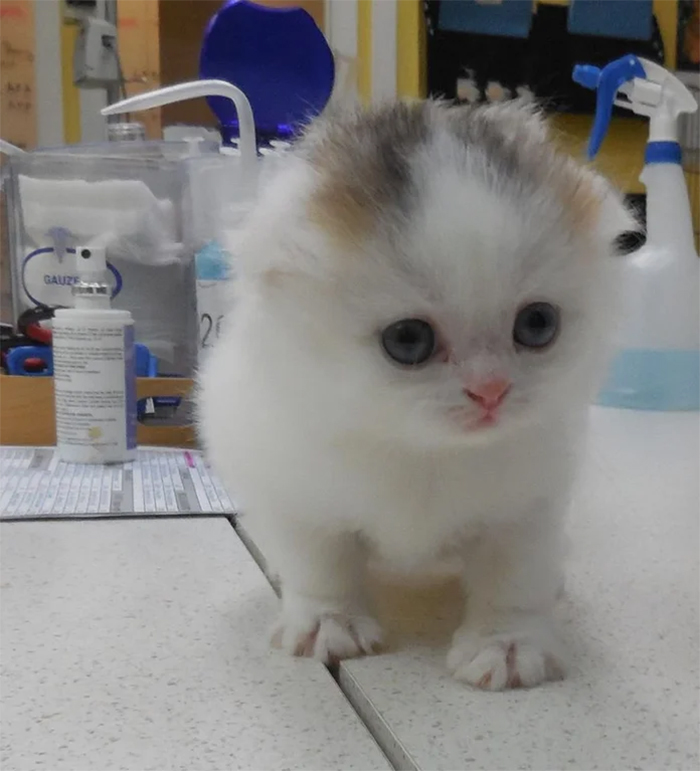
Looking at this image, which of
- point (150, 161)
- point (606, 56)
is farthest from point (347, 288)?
point (606, 56)

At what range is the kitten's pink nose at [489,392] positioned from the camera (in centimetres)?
46

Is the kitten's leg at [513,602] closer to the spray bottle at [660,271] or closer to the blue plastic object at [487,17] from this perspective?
the spray bottle at [660,271]

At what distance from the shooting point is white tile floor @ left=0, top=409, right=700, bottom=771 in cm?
43

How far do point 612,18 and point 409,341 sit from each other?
182 centimetres

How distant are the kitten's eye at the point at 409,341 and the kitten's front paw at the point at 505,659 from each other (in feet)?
0.61

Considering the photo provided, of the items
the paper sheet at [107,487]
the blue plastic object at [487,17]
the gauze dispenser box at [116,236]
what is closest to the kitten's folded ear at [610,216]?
the paper sheet at [107,487]

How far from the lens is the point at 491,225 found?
0.45 meters

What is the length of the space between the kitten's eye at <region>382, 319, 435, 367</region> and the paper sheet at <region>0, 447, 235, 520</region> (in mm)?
467

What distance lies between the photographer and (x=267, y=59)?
1.38 meters

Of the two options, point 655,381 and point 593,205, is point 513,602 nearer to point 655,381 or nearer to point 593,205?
point 593,205

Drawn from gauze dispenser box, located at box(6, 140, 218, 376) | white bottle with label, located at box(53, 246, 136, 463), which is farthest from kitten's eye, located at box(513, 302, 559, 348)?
gauze dispenser box, located at box(6, 140, 218, 376)

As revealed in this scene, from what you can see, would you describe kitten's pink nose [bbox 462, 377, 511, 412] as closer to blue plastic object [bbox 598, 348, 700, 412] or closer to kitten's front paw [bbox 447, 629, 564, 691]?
kitten's front paw [bbox 447, 629, 564, 691]

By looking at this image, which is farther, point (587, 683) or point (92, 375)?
point (92, 375)

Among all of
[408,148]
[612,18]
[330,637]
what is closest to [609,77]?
[612,18]
